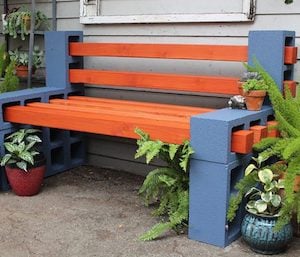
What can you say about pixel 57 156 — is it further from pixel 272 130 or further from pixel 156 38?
pixel 272 130

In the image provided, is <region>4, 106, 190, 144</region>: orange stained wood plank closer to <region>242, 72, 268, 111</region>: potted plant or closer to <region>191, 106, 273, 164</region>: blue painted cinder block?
<region>191, 106, 273, 164</region>: blue painted cinder block

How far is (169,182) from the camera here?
117 inches

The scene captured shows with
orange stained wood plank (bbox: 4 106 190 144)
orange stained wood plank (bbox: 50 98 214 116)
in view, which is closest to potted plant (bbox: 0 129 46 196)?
orange stained wood plank (bbox: 4 106 190 144)

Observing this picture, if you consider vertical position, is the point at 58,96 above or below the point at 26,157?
above

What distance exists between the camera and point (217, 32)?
357 cm

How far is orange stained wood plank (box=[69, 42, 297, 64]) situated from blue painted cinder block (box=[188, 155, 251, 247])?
77 centimetres

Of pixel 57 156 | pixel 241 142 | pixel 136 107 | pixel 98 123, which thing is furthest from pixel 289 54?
pixel 57 156

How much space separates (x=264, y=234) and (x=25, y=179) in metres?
1.76

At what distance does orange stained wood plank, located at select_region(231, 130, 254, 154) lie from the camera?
2.65 m

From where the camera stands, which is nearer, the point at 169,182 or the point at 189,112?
the point at 169,182

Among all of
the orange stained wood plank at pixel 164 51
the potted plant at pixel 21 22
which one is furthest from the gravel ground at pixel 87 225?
the potted plant at pixel 21 22

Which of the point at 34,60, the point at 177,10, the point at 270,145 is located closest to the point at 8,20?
the point at 34,60

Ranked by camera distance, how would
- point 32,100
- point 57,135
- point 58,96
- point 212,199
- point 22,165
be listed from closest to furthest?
point 212,199, point 22,165, point 32,100, point 58,96, point 57,135

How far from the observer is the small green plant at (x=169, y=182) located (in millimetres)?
2775
